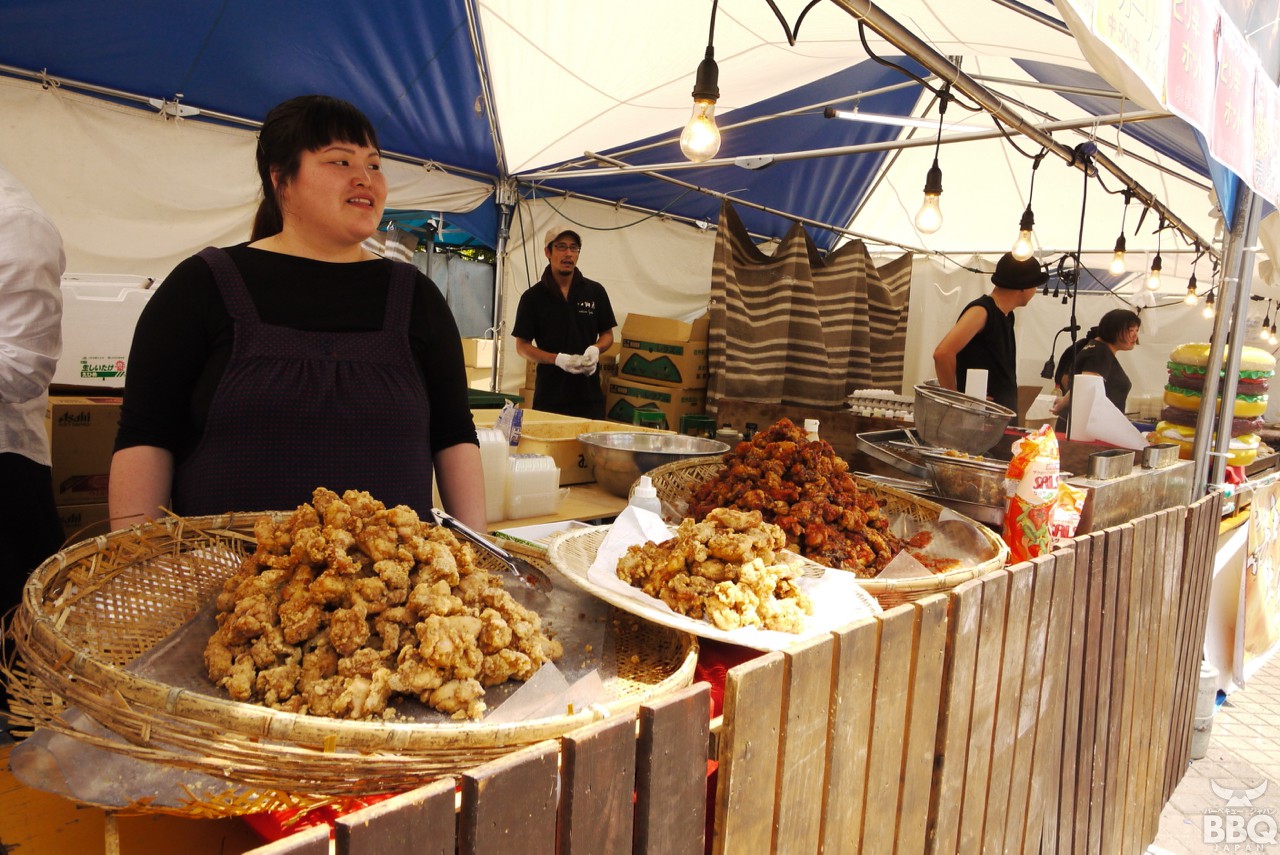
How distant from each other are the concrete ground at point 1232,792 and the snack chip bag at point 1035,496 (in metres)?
1.81

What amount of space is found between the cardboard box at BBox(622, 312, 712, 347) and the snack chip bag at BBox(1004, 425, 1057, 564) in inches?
206

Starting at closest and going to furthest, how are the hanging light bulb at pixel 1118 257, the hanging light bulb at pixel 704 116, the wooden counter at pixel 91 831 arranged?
the wooden counter at pixel 91 831 < the hanging light bulb at pixel 704 116 < the hanging light bulb at pixel 1118 257

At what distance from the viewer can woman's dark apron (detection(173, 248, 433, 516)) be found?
1635 millimetres

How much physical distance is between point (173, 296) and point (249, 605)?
2.97ft

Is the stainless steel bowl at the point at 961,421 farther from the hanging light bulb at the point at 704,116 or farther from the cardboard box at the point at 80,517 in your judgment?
the cardboard box at the point at 80,517

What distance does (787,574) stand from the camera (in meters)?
1.42

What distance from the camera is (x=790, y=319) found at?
7734mm

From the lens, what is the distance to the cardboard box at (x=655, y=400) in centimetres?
726

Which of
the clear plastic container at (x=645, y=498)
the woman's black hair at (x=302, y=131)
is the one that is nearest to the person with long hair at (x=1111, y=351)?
the clear plastic container at (x=645, y=498)

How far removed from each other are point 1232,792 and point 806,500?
3.06 meters

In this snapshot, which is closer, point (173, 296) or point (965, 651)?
point (965, 651)

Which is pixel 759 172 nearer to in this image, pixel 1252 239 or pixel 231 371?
pixel 1252 239

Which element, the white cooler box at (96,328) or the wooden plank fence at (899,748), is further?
the white cooler box at (96,328)

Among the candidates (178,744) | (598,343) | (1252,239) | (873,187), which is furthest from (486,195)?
(178,744)
